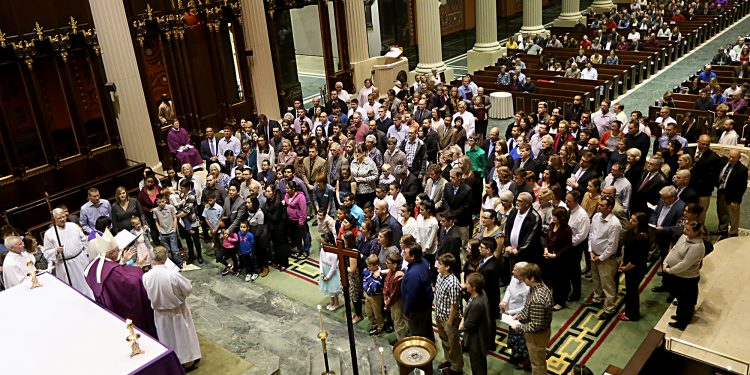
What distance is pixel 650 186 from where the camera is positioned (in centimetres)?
938

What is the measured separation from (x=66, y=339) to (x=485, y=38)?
19427 millimetres

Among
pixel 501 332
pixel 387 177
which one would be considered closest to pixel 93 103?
pixel 387 177

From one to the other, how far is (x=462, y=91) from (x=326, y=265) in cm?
842

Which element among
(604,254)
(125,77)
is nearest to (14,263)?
(125,77)

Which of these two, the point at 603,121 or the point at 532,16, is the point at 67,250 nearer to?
the point at 603,121

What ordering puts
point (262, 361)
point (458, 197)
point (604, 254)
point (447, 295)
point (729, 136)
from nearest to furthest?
point (447, 295)
point (262, 361)
point (604, 254)
point (458, 197)
point (729, 136)

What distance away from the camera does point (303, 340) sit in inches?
337

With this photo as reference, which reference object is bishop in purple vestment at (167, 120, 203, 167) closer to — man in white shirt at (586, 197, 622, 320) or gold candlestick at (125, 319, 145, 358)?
gold candlestick at (125, 319, 145, 358)

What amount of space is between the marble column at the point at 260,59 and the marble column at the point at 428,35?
18.4 ft

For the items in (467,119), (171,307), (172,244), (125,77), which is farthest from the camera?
(125,77)

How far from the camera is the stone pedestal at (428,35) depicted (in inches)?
808

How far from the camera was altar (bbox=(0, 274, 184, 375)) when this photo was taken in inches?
237

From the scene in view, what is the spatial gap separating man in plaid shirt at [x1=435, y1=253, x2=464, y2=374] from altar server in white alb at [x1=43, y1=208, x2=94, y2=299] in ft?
16.7

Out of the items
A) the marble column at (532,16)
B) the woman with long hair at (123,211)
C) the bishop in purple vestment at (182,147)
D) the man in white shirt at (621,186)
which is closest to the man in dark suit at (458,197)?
the man in white shirt at (621,186)
